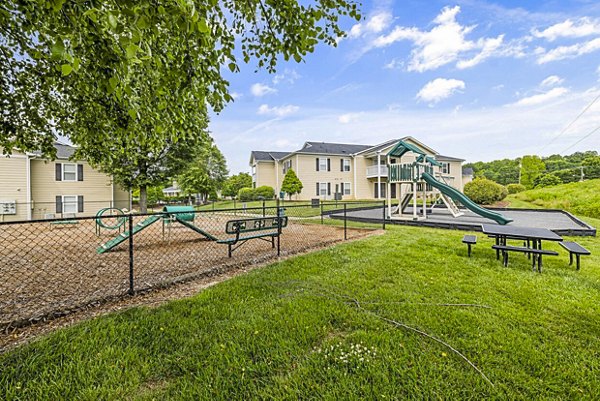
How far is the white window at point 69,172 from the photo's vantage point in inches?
654

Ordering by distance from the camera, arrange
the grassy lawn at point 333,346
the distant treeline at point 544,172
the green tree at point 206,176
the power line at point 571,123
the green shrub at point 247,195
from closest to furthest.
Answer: the grassy lawn at point 333,346
the power line at point 571,123
the green shrub at point 247,195
the green tree at point 206,176
the distant treeline at point 544,172

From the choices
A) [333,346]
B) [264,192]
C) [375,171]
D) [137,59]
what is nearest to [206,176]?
[264,192]

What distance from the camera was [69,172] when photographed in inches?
659

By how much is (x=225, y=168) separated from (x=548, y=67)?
101 feet

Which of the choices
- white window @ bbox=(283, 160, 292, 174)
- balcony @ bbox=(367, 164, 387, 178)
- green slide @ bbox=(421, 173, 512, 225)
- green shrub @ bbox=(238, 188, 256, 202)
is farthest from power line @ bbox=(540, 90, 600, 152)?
green shrub @ bbox=(238, 188, 256, 202)

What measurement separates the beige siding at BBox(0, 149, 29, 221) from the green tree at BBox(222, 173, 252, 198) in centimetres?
2433

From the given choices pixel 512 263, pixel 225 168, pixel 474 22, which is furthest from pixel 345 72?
pixel 225 168

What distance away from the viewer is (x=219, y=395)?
182 cm

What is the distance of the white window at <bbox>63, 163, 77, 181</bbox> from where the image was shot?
16.6 meters

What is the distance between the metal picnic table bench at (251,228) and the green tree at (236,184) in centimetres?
3381

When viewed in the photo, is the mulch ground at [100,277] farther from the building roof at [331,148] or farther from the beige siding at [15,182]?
the building roof at [331,148]

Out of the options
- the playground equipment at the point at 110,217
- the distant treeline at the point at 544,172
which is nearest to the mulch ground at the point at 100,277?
the playground equipment at the point at 110,217

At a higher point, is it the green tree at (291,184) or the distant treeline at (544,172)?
the distant treeline at (544,172)

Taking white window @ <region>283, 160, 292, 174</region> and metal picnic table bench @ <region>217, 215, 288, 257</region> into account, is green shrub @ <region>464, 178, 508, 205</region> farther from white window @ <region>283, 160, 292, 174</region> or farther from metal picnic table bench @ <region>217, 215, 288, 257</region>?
metal picnic table bench @ <region>217, 215, 288, 257</region>
